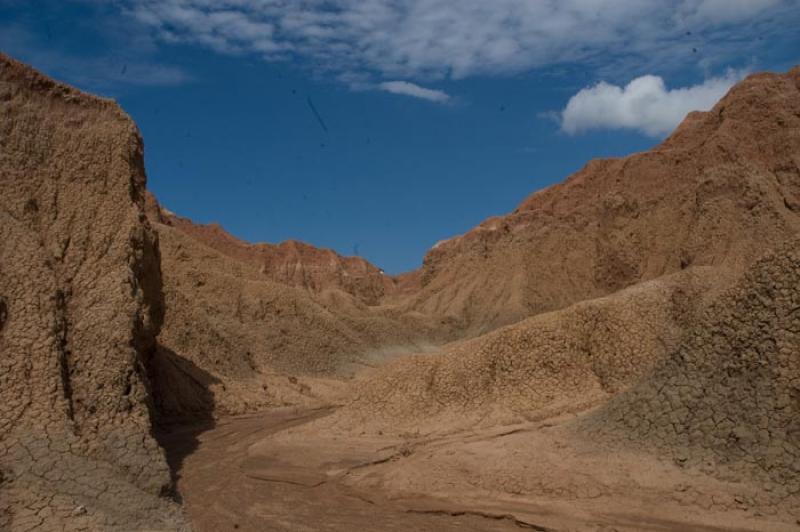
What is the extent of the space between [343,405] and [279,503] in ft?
19.4

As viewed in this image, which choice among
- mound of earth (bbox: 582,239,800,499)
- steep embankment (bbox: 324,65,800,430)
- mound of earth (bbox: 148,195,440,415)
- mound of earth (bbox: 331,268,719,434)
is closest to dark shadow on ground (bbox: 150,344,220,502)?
mound of earth (bbox: 148,195,440,415)

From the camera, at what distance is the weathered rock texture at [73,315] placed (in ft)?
26.2

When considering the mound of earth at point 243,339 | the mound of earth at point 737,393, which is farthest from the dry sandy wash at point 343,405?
the mound of earth at point 243,339

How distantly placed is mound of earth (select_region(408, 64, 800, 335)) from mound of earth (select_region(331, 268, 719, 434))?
13.1 meters

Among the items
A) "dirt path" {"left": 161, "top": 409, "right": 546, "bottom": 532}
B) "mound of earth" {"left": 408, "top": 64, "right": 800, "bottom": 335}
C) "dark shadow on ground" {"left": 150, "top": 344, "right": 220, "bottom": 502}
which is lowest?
"dirt path" {"left": 161, "top": 409, "right": 546, "bottom": 532}

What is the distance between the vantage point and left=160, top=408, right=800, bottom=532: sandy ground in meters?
7.88

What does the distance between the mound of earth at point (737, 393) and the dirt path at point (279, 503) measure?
2.61 meters

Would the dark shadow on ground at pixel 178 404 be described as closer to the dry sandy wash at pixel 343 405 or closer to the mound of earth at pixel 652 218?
the dry sandy wash at pixel 343 405

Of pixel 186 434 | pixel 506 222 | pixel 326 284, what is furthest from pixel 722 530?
pixel 326 284

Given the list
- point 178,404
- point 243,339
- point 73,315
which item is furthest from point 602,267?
point 73,315

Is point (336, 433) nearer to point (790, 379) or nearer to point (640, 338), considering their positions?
point (640, 338)

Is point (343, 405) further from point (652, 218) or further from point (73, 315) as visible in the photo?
point (652, 218)

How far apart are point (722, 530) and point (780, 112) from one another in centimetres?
3299

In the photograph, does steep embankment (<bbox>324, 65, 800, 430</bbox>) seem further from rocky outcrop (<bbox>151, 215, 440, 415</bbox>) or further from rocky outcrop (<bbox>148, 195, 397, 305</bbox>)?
rocky outcrop (<bbox>148, 195, 397, 305</bbox>)
